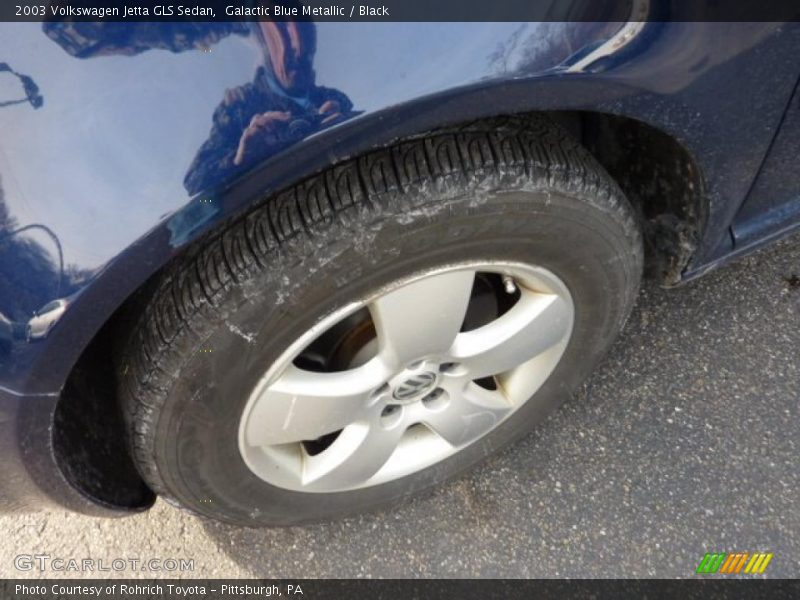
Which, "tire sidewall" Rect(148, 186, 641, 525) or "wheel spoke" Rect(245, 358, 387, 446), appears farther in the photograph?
"wheel spoke" Rect(245, 358, 387, 446)

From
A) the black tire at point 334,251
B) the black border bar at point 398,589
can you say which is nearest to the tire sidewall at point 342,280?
the black tire at point 334,251

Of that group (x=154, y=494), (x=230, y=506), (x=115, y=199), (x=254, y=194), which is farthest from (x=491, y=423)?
(x=115, y=199)

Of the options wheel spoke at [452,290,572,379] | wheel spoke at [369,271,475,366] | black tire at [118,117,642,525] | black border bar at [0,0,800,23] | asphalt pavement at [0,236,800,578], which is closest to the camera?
black border bar at [0,0,800,23]

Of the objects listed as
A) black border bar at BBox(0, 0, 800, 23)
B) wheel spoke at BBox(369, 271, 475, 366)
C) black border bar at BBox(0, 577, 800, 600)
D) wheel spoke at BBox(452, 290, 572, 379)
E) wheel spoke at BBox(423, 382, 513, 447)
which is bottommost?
black border bar at BBox(0, 577, 800, 600)

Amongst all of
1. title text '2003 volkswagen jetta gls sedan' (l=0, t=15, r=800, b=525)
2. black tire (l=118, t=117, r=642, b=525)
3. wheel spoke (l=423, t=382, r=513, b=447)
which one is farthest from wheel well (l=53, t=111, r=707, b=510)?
wheel spoke (l=423, t=382, r=513, b=447)

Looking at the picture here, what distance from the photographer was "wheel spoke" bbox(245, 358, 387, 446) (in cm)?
131

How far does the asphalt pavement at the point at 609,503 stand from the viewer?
69.9 inches

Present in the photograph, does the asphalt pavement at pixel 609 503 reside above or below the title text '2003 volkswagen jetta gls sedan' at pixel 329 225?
below

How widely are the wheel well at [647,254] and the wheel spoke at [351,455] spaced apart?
14.4 inches

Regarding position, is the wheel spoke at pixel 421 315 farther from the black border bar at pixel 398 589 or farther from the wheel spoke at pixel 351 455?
the black border bar at pixel 398 589

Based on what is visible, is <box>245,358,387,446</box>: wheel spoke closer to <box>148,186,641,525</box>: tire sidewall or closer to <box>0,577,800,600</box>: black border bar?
<box>148,186,641,525</box>: tire sidewall

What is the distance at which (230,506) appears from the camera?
1.53 m

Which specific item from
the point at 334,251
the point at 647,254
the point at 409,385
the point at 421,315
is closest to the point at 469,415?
the point at 409,385

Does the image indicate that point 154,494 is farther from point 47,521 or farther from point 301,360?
point 47,521
